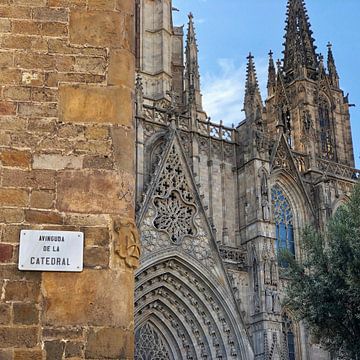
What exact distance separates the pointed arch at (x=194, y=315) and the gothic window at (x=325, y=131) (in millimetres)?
9283

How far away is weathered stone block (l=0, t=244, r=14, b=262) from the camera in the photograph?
5.52 meters

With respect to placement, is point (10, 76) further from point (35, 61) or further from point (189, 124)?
point (189, 124)

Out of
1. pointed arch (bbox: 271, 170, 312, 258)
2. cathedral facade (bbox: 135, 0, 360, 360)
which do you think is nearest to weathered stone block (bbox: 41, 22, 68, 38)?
cathedral facade (bbox: 135, 0, 360, 360)

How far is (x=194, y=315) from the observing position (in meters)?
20.1

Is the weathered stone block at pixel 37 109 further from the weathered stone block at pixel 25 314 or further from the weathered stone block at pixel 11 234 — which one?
the weathered stone block at pixel 25 314

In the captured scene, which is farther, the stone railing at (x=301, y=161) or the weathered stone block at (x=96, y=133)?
the stone railing at (x=301, y=161)

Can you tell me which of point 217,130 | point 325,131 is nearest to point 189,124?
point 217,130

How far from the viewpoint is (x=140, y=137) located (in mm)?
20344

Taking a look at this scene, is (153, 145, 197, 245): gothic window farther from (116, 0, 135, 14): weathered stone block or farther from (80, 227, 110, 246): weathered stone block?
(80, 227, 110, 246): weathered stone block

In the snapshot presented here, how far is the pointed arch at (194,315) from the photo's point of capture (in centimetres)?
1988

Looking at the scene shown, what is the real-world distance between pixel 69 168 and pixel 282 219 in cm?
1845

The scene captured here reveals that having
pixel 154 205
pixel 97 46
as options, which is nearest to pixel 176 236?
pixel 154 205

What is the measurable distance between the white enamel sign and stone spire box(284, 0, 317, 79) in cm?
2354

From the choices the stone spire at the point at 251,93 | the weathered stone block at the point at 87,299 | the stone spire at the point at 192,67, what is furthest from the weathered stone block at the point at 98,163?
the stone spire at the point at 192,67
